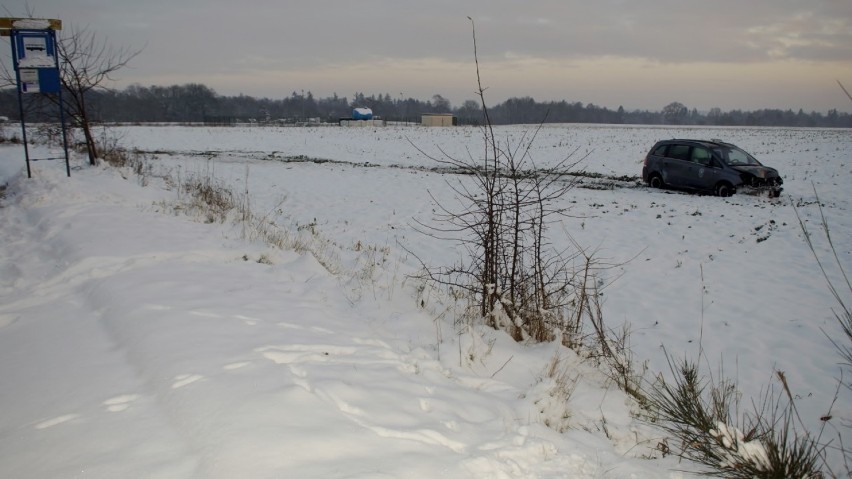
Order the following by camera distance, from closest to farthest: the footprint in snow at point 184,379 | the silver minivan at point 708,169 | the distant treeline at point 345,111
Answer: the footprint in snow at point 184,379 < the silver minivan at point 708,169 < the distant treeline at point 345,111

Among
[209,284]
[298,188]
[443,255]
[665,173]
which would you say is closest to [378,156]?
[298,188]

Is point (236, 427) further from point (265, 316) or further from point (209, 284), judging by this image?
point (209, 284)

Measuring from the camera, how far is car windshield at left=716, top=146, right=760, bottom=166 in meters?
15.2

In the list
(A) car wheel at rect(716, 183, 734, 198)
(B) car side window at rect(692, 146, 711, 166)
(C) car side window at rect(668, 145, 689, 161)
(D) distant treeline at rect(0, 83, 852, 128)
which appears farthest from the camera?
(D) distant treeline at rect(0, 83, 852, 128)

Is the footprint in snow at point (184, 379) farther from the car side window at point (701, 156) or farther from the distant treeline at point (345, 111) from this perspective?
the distant treeline at point (345, 111)

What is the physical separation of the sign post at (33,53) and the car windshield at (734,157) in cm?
1799

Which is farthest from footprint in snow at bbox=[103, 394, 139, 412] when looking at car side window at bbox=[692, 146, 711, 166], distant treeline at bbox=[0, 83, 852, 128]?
distant treeline at bbox=[0, 83, 852, 128]

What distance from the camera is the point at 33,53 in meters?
11.4

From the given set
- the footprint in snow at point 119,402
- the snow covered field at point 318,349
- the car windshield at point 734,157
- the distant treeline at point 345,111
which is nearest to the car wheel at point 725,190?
the car windshield at point 734,157

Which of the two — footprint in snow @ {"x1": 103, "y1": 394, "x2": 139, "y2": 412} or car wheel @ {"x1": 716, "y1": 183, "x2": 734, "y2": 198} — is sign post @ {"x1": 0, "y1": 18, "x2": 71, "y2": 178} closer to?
footprint in snow @ {"x1": 103, "y1": 394, "x2": 139, "y2": 412}

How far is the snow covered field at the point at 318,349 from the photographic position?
274 cm

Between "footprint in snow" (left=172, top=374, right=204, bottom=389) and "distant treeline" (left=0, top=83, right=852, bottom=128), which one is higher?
"distant treeline" (left=0, top=83, right=852, bottom=128)

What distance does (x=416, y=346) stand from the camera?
4.72 metres

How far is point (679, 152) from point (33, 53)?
17.9 meters
